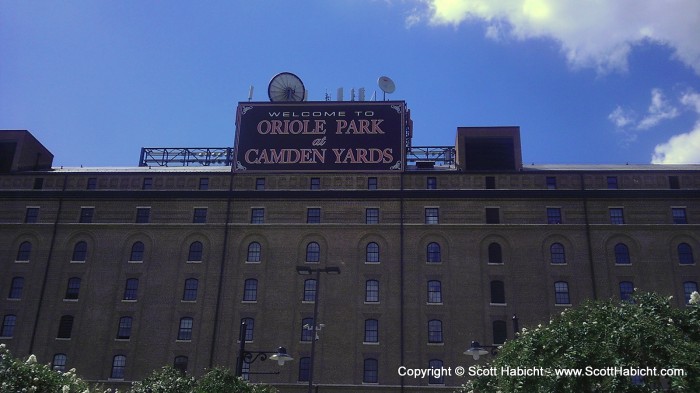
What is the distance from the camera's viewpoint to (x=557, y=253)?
48406 millimetres

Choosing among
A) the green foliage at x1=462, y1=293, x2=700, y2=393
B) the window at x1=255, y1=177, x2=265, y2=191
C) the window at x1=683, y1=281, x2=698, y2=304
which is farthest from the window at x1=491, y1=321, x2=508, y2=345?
the green foliage at x1=462, y1=293, x2=700, y2=393

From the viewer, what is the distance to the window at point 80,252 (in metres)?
51.0

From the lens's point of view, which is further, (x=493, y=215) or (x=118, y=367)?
(x=493, y=215)

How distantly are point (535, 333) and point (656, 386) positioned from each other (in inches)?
190

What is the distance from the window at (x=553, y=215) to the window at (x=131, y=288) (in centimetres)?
3194

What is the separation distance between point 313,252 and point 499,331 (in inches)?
587

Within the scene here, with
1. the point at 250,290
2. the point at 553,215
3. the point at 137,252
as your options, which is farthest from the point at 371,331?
the point at 137,252

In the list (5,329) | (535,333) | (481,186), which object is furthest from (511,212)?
(5,329)

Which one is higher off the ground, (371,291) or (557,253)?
(557,253)

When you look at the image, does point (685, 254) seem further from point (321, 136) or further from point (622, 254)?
point (321, 136)

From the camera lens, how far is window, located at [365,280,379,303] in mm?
47875

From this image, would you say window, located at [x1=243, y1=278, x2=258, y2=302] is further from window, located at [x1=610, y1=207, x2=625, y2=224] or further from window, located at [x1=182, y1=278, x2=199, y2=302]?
window, located at [x1=610, y1=207, x2=625, y2=224]

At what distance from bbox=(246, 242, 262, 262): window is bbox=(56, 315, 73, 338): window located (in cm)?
1418

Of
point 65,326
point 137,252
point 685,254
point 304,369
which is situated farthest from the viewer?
point 137,252
